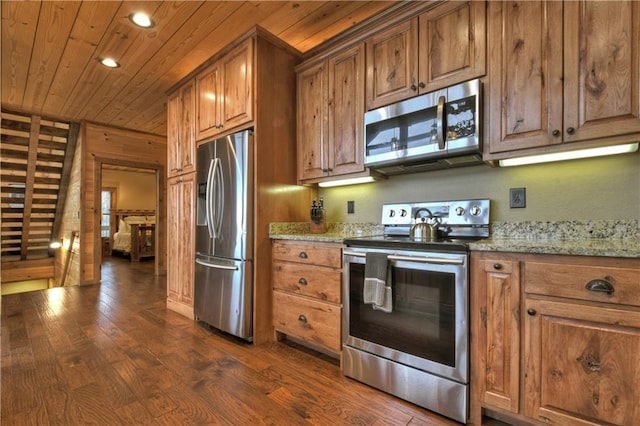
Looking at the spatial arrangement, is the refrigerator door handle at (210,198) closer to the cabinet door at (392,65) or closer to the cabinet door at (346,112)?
the cabinet door at (346,112)

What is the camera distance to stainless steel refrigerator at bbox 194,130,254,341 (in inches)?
93.6

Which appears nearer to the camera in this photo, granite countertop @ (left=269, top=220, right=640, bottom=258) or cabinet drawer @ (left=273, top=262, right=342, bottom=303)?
granite countertop @ (left=269, top=220, right=640, bottom=258)

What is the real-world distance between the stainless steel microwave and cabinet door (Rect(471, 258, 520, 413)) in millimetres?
714

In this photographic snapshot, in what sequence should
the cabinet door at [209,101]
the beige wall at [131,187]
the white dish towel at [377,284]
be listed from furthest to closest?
1. the beige wall at [131,187]
2. the cabinet door at [209,101]
3. the white dish towel at [377,284]

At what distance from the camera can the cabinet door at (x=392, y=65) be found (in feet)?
6.36

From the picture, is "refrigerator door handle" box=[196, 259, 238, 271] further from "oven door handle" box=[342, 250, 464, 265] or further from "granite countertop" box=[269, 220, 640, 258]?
"oven door handle" box=[342, 250, 464, 265]

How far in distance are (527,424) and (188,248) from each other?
2.99 meters

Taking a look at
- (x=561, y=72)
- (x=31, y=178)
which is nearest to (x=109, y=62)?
(x=31, y=178)

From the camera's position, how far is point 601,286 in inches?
45.9

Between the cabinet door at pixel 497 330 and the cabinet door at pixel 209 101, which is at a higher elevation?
the cabinet door at pixel 209 101

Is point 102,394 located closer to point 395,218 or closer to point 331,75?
point 395,218

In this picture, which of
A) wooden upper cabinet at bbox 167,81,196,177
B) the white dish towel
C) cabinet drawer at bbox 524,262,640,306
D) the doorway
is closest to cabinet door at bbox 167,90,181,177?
wooden upper cabinet at bbox 167,81,196,177

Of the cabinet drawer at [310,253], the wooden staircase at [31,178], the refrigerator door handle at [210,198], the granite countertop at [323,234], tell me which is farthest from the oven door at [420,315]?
the wooden staircase at [31,178]

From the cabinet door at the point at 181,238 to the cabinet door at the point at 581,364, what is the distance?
9.30ft
